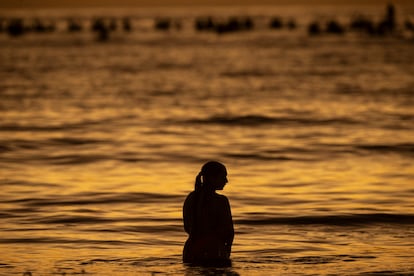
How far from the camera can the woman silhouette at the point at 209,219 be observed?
1024 centimetres

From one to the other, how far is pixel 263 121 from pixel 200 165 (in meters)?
8.91

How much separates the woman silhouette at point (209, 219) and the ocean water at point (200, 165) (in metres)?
0.21

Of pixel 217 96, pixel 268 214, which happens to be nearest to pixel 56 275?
pixel 268 214

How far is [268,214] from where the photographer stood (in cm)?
1509

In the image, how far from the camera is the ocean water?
1238cm

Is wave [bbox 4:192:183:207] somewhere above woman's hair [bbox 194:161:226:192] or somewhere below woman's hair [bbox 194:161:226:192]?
below

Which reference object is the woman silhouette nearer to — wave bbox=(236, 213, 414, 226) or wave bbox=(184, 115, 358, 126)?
wave bbox=(236, 213, 414, 226)

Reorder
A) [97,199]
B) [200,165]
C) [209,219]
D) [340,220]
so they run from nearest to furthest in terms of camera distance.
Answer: [209,219]
[340,220]
[97,199]
[200,165]

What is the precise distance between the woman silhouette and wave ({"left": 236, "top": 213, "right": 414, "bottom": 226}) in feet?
12.7

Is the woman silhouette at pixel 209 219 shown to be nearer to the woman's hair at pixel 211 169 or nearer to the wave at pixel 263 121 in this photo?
the woman's hair at pixel 211 169

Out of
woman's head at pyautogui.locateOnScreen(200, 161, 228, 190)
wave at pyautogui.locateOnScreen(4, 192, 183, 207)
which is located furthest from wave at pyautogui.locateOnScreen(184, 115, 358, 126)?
woman's head at pyautogui.locateOnScreen(200, 161, 228, 190)

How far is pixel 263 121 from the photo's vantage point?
28.7 meters

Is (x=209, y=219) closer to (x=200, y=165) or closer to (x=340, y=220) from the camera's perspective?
(x=340, y=220)

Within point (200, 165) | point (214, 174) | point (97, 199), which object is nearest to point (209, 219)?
point (214, 174)
